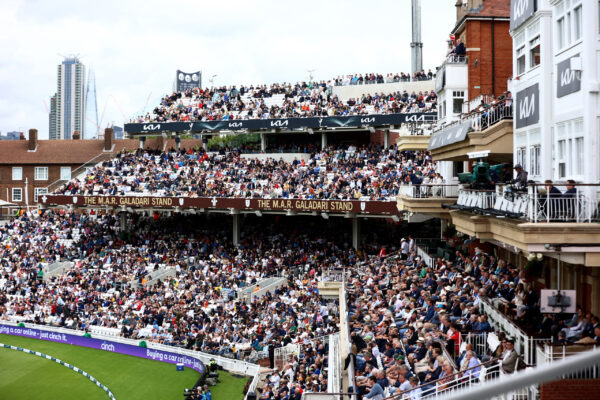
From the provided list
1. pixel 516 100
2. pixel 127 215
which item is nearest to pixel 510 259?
pixel 516 100

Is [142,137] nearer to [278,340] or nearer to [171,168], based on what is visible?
[171,168]

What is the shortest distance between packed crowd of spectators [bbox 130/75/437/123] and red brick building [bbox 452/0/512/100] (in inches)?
802

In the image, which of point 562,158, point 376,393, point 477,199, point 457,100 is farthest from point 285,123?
point 376,393

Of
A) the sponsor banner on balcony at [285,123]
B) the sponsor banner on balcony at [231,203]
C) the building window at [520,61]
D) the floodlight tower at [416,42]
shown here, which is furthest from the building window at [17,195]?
the building window at [520,61]

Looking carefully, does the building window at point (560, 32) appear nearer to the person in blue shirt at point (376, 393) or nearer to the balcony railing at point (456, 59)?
the person in blue shirt at point (376, 393)

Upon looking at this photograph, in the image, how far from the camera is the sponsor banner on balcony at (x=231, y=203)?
37156 mm

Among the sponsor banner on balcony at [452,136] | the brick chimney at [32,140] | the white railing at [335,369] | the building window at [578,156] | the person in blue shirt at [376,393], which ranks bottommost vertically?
the white railing at [335,369]

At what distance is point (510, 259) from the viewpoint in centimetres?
1936

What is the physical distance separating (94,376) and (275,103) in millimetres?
27058

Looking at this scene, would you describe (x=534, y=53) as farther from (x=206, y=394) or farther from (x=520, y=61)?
(x=206, y=394)

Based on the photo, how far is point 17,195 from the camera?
71812 millimetres

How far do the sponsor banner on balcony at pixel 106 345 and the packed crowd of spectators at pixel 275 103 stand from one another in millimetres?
21006

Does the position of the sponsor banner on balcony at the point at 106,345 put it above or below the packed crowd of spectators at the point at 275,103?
below

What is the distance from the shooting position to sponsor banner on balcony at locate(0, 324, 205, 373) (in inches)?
1208
